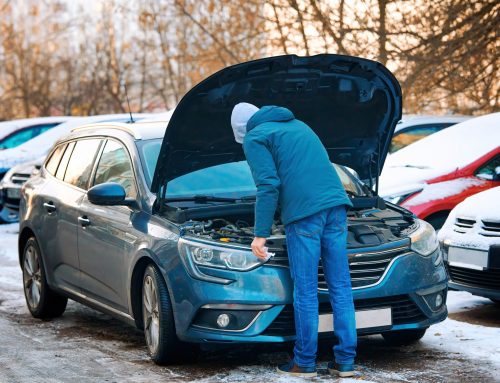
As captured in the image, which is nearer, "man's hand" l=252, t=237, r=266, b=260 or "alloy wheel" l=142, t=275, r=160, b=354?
"man's hand" l=252, t=237, r=266, b=260

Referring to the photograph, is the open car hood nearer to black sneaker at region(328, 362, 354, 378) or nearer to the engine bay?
the engine bay

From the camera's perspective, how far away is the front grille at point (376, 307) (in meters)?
6.14

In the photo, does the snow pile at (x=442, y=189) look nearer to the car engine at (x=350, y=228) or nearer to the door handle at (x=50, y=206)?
the car engine at (x=350, y=228)

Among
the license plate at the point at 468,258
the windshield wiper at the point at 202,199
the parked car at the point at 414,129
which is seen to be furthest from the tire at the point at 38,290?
the parked car at the point at 414,129

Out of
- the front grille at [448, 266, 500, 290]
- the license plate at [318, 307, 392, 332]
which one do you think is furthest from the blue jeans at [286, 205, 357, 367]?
the front grille at [448, 266, 500, 290]

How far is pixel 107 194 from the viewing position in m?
6.89

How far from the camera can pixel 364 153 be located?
748 cm

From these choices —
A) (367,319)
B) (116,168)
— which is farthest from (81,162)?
(367,319)

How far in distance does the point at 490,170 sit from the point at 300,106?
399 centimetres

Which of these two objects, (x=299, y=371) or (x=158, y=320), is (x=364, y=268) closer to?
(x=299, y=371)

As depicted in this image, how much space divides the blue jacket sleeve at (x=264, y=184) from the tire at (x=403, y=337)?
1.39m

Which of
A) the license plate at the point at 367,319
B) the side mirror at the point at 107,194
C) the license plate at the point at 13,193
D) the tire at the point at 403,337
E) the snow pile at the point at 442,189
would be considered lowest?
the license plate at the point at 13,193

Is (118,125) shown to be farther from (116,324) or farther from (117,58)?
(117,58)

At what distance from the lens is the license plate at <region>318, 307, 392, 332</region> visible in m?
6.16
